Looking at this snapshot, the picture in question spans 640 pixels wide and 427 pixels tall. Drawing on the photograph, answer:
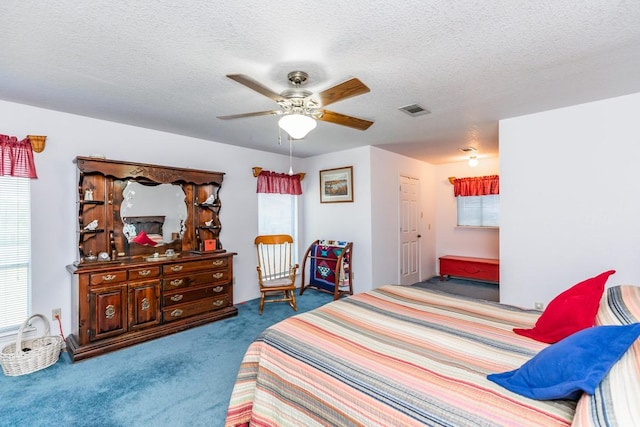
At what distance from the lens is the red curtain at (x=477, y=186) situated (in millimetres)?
5254

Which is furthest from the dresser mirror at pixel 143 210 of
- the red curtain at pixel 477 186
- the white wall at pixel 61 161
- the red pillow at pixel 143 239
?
the red curtain at pixel 477 186

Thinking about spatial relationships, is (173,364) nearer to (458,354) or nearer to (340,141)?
(458,354)

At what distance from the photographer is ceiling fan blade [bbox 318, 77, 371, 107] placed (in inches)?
68.9

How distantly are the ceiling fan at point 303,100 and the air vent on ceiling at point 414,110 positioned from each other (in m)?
0.67

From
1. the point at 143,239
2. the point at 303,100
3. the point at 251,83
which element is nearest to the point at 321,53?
the point at 303,100

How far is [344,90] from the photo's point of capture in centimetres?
186

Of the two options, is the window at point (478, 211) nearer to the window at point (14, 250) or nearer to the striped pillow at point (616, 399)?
the striped pillow at point (616, 399)

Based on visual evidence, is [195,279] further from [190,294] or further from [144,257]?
[144,257]

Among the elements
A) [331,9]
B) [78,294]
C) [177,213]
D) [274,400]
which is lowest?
[274,400]

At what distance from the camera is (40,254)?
2865mm

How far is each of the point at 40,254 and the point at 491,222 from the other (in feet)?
21.3

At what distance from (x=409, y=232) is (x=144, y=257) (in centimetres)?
415

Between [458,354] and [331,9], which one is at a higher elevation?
[331,9]

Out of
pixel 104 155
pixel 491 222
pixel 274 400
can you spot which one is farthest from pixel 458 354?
pixel 491 222
